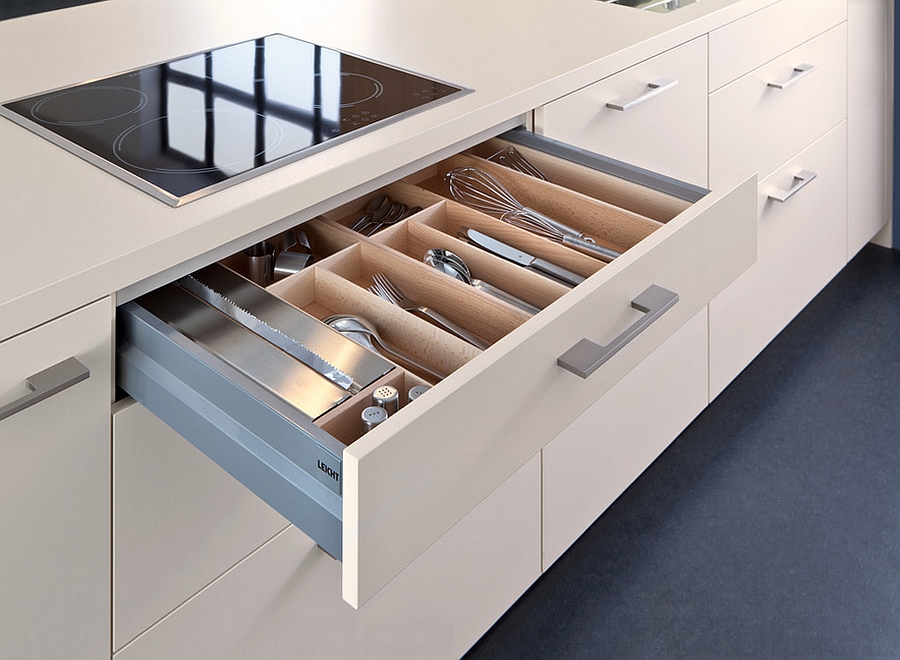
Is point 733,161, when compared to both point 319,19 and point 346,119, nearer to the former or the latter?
point 319,19

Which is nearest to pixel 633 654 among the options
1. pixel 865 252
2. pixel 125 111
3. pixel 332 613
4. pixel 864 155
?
pixel 332 613

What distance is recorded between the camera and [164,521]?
87cm

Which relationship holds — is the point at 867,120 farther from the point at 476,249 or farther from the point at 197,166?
the point at 197,166

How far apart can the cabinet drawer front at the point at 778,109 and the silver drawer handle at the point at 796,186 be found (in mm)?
50

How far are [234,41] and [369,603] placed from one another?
0.75m

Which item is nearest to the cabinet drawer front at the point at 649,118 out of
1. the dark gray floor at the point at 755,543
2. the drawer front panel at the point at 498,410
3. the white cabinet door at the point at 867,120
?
the drawer front panel at the point at 498,410

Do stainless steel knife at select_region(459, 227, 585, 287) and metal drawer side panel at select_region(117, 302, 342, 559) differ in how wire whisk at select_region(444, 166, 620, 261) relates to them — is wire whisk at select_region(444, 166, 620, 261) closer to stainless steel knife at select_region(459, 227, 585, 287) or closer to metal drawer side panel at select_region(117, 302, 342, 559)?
stainless steel knife at select_region(459, 227, 585, 287)

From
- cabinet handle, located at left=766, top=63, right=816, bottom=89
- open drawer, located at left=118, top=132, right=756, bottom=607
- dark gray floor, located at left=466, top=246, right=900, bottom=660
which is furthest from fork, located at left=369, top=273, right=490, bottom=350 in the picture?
cabinet handle, located at left=766, top=63, right=816, bottom=89

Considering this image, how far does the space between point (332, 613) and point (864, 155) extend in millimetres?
1794

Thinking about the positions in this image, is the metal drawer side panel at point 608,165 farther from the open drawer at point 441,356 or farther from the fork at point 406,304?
the fork at point 406,304

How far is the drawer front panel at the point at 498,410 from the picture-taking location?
1.98 ft

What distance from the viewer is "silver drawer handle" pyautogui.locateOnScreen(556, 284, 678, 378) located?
74cm

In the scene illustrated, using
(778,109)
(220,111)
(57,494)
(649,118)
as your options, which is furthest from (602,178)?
(778,109)

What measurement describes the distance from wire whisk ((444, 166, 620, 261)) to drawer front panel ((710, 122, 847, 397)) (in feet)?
2.27
